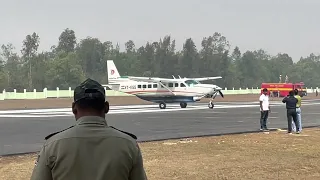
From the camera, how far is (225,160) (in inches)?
426

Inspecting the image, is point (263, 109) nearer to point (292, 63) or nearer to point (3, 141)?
point (3, 141)

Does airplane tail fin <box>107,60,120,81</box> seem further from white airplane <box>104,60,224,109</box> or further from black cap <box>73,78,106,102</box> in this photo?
black cap <box>73,78,106,102</box>

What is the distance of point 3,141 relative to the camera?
1580 cm

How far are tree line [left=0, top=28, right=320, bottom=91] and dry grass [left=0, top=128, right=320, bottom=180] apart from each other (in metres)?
77.2

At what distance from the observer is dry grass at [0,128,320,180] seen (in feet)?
30.3

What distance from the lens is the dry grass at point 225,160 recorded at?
364 inches

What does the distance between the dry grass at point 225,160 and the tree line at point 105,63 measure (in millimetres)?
77197

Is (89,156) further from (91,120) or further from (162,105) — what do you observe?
(162,105)

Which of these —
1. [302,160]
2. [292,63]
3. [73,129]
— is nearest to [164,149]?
[302,160]

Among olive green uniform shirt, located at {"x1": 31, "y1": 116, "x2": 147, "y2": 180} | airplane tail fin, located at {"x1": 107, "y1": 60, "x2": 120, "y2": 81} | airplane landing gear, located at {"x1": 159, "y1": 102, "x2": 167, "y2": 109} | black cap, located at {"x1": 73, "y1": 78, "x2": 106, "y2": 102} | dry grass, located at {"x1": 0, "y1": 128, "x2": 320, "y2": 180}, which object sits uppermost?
airplane tail fin, located at {"x1": 107, "y1": 60, "x2": 120, "y2": 81}

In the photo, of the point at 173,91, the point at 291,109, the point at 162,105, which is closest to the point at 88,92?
the point at 291,109

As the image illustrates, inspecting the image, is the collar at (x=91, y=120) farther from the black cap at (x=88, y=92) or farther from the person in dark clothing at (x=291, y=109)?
the person in dark clothing at (x=291, y=109)

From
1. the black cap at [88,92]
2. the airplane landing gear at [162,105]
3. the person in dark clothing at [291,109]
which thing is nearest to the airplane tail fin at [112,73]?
the airplane landing gear at [162,105]

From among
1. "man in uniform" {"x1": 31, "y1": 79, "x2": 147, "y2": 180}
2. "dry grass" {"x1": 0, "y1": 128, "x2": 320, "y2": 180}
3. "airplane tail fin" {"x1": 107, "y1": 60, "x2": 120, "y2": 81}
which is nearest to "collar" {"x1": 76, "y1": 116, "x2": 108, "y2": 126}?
"man in uniform" {"x1": 31, "y1": 79, "x2": 147, "y2": 180}
